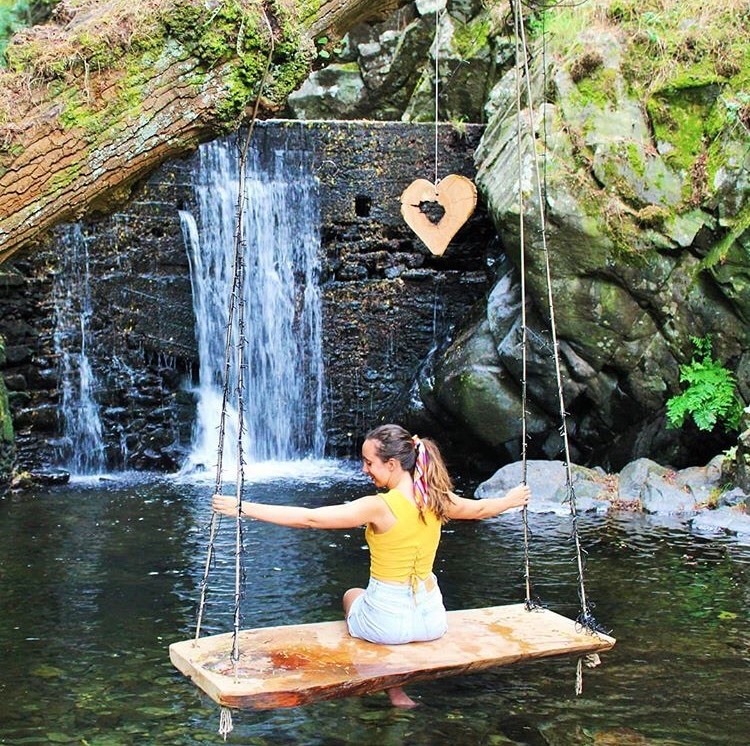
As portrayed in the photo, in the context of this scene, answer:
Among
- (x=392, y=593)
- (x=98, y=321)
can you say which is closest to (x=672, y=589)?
(x=392, y=593)

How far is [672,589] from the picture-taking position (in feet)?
21.8

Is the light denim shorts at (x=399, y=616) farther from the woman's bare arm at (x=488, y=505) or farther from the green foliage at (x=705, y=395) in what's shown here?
the green foliage at (x=705, y=395)

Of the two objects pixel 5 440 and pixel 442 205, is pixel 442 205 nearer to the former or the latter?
pixel 442 205

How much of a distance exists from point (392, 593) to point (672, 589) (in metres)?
3.04

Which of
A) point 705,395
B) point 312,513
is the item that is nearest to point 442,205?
point 312,513

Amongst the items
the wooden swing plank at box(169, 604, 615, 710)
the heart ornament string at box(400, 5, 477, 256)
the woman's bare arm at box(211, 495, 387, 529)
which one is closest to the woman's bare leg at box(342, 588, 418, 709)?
the wooden swing plank at box(169, 604, 615, 710)

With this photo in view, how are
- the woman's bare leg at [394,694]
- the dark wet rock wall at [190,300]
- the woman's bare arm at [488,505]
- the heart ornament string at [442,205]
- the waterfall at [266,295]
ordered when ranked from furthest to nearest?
the waterfall at [266,295] → the dark wet rock wall at [190,300] → the heart ornament string at [442,205] → the woman's bare leg at [394,694] → the woman's bare arm at [488,505]

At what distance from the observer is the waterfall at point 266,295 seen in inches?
463

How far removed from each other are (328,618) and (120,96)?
331 cm

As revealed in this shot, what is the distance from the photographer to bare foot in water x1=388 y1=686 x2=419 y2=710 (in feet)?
14.9

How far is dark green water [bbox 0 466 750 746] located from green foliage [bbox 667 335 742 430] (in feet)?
4.85

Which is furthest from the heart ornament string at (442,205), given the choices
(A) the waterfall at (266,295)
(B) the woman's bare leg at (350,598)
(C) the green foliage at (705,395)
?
(A) the waterfall at (266,295)

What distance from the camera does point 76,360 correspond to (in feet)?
37.2

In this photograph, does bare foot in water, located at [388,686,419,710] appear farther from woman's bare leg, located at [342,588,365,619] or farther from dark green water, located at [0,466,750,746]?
woman's bare leg, located at [342,588,365,619]
